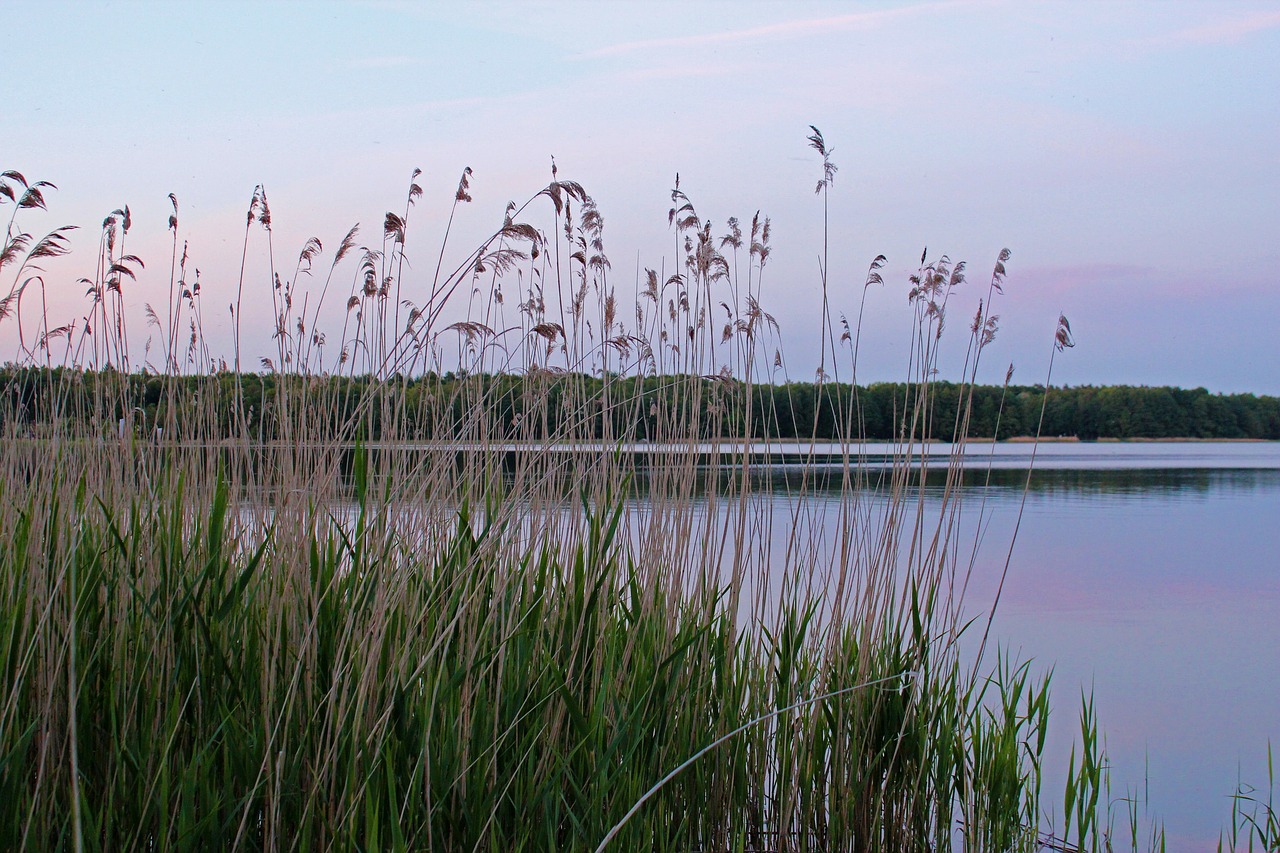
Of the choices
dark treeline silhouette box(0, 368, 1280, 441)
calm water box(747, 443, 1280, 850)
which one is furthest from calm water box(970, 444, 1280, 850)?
dark treeline silhouette box(0, 368, 1280, 441)

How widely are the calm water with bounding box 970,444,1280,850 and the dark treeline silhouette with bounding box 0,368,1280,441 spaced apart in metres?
1.45

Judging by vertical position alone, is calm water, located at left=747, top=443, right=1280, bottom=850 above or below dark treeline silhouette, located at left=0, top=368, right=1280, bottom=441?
below

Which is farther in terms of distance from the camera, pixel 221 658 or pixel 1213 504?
pixel 1213 504

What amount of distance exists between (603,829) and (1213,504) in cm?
1445

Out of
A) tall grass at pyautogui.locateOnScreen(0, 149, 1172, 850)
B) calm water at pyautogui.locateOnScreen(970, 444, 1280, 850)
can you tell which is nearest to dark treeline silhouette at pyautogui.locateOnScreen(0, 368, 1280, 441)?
tall grass at pyautogui.locateOnScreen(0, 149, 1172, 850)

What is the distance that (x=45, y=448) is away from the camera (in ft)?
8.55

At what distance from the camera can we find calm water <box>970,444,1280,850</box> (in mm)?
4074

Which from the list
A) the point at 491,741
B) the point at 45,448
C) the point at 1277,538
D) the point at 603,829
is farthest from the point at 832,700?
the point at 1277,538

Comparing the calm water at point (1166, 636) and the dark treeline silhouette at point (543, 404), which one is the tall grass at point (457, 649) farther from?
the calm water at point (1166, 636)

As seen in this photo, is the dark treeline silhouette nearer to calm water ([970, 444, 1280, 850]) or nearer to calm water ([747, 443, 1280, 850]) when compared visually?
calm water ([747, 443, 1280, 850])

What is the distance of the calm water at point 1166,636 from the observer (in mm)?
4074

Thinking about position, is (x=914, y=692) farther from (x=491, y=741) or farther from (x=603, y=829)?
(x=491, y=741)

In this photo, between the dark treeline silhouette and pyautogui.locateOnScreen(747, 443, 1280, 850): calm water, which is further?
pyautogui.locateOnScreen(747, 443, 1280, 850): calm water

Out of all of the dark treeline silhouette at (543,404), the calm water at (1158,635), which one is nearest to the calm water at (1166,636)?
the calm water at (1158,635)
